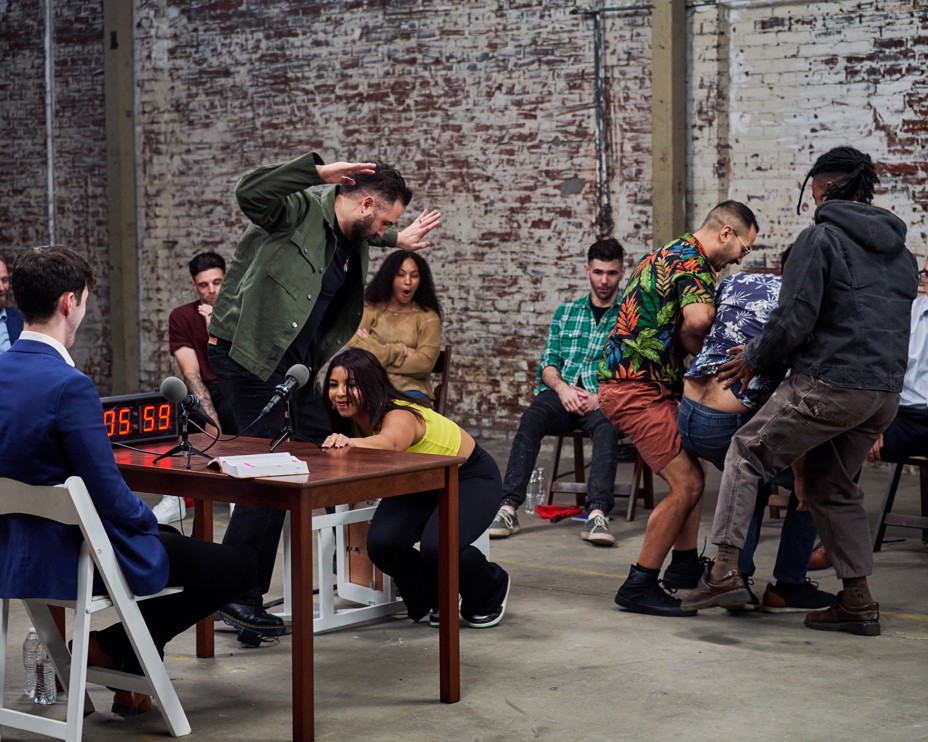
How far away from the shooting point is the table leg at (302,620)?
11.9 feet

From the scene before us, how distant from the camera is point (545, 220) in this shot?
9078 millimetres

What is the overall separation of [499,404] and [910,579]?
13.8ft

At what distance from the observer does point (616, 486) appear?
7008mm

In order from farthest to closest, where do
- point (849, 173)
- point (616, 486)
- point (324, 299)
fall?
point (616, 486), point (324, 299), point (849, 173)

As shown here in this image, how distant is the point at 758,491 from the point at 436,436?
1221 millimetres

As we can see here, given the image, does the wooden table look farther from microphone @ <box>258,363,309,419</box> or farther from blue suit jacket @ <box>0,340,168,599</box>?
blue suit jacket @ <box>0,340,168,599</box>

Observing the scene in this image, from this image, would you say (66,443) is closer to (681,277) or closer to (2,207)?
(681,277)

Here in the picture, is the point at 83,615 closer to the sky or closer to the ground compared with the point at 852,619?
closer to the sky

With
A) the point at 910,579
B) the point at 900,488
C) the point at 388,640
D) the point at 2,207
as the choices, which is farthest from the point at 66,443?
the point at 2,207

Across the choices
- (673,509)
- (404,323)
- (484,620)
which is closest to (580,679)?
(484,620)

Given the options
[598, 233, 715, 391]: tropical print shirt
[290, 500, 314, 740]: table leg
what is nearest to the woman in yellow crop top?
[598, 233, 715, 391]: tropical print shirt

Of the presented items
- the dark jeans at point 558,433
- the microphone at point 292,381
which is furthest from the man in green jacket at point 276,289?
the dark jeans at point 558,433

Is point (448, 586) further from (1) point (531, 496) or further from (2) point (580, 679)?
(1) point (531, 496)

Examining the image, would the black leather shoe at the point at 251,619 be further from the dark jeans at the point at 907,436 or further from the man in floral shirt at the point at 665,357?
the dark jeans at the point at 907,436
